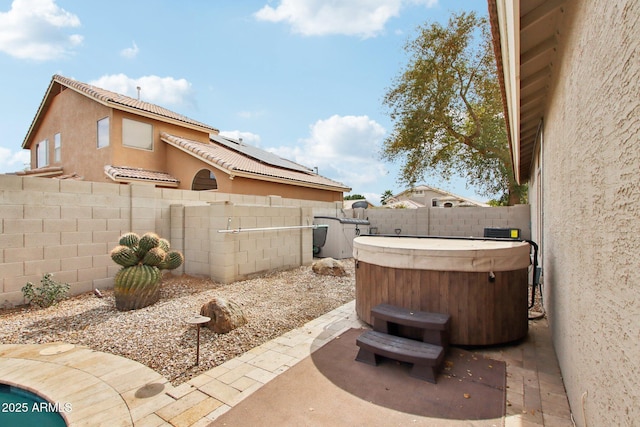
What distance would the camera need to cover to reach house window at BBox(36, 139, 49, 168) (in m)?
14.1

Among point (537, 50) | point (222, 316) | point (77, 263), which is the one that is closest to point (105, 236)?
point (77, 263)

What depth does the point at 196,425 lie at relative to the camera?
2.17m

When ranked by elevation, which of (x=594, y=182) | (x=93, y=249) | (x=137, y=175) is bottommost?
(x=93, y=249)

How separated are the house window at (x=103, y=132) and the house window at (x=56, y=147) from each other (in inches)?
155

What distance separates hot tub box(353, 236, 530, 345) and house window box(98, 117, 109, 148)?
453 inches

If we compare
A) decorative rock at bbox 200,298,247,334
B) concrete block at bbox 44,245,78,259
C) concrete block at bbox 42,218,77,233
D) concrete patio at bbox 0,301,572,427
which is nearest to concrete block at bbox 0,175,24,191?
concrete block at bbox 42,218,77,233

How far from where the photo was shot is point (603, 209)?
4.88 feet

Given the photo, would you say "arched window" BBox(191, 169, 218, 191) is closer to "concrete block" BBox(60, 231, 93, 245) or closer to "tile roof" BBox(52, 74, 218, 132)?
"tile roof" BBox(52, 74, 218, 132)

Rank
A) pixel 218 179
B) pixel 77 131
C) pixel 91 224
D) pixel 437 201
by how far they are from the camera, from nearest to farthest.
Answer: pixel 91 224, pixel 218 179, pixel 77 131, pixel 437 201

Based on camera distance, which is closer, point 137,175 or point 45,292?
point 45,292

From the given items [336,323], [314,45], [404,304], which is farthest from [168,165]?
[404,304]

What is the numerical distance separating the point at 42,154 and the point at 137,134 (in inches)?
285

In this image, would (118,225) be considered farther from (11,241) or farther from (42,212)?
(11,241)

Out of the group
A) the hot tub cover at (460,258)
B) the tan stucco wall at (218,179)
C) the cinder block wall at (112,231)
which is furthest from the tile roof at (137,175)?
the hot tub cover at (460,258)
